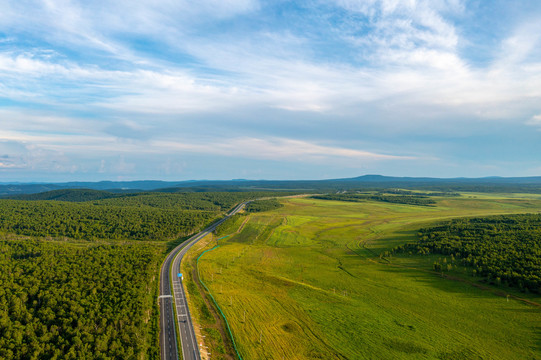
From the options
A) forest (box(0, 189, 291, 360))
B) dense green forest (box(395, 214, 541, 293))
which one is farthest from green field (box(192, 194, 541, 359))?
forest (box(0, 189, 291, 360))

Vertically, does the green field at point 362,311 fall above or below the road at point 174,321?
below

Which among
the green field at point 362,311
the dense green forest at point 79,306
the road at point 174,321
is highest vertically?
the dense green forest at point 79,306

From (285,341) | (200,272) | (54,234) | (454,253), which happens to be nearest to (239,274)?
(200,272)

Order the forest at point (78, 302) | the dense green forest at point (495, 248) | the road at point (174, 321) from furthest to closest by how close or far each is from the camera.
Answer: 1. the dense green forest at point (495, 248)
2. the road at point (174, 321)
3. the forest at point (78, 302)

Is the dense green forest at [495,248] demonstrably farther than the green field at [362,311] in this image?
Yes

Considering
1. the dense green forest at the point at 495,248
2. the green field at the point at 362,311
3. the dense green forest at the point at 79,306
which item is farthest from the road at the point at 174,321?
the dense green forest at the point at 495,248

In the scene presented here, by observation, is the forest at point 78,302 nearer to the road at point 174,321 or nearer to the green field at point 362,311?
the road at point 174,321

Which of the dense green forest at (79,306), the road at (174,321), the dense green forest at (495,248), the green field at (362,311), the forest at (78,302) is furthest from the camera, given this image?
the dense green forest at (495,248)
